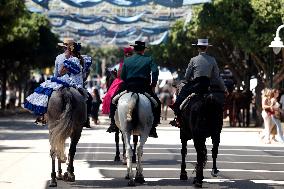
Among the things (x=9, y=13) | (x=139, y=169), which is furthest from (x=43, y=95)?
(x=9, y=13)

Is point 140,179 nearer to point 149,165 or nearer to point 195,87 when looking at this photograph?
point 195,87

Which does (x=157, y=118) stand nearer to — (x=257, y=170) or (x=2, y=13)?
(x=257, y=170)

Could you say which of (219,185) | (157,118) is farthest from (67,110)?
(219,185)

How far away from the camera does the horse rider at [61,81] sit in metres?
14.5

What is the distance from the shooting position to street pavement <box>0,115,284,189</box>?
14.7 m

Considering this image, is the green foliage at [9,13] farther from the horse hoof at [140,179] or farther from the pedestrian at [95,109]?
the horse hoof at [140,179]

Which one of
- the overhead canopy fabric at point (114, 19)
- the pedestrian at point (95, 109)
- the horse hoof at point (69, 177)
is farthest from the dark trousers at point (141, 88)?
the overhead canopy fabric at point (114, 19)

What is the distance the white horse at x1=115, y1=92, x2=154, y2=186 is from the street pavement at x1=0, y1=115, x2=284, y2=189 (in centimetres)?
50

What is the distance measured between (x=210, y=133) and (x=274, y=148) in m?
11.6

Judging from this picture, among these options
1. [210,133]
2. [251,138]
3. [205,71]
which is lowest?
[251,138]

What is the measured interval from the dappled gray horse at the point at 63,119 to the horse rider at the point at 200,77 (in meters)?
1.65

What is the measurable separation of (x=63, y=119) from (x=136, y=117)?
1.22 meters

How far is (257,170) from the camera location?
17578 mm

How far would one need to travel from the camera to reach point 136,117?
48.3 feet
